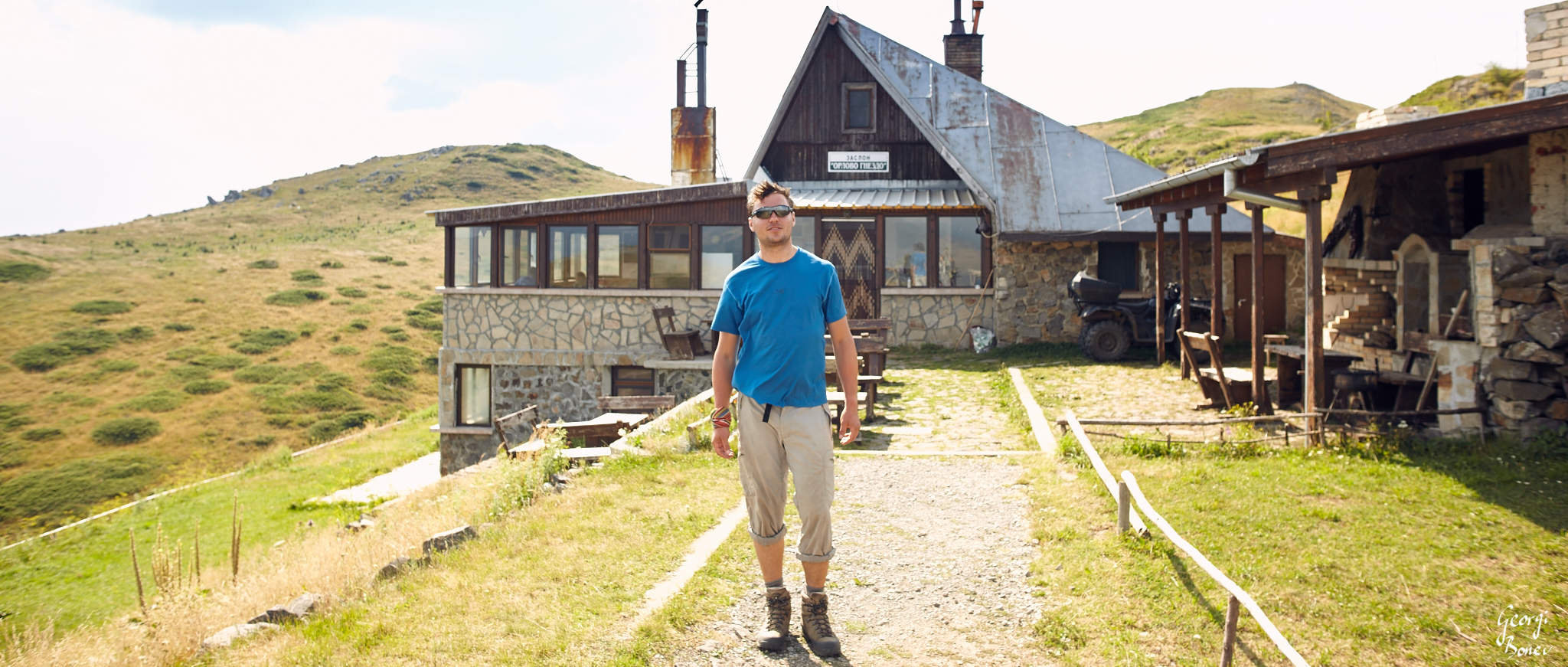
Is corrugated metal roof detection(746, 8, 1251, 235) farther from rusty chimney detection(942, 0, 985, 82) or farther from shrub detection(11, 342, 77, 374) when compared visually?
shrub detection(11, 342, 77, 374)

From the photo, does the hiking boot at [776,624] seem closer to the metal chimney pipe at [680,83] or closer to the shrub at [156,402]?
the metal chimney pipe at [680,83]

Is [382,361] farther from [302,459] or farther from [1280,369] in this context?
[1280,369]

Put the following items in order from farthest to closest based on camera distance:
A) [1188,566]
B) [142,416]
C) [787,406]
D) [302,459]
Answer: [142,416]
[302,459]
[1188,566]
[787,406]

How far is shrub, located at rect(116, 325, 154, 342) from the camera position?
4250 centimetres

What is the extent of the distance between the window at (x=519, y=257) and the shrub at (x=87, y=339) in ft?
105

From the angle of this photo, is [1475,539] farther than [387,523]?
No

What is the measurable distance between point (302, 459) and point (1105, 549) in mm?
25493

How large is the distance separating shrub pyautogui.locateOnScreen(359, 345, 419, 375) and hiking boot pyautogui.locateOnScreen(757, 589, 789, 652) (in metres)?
41.0

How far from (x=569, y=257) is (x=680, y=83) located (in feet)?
28.9

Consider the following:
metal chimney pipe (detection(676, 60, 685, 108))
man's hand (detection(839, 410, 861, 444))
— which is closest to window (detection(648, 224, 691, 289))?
metal chimney pipe (detection(676, 60, 685, 108))

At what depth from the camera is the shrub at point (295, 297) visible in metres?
50.1

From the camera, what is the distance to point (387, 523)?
10562mm

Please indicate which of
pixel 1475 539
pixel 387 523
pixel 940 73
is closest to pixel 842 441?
pixel 1475 539

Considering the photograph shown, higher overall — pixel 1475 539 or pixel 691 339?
pixel 691 339
